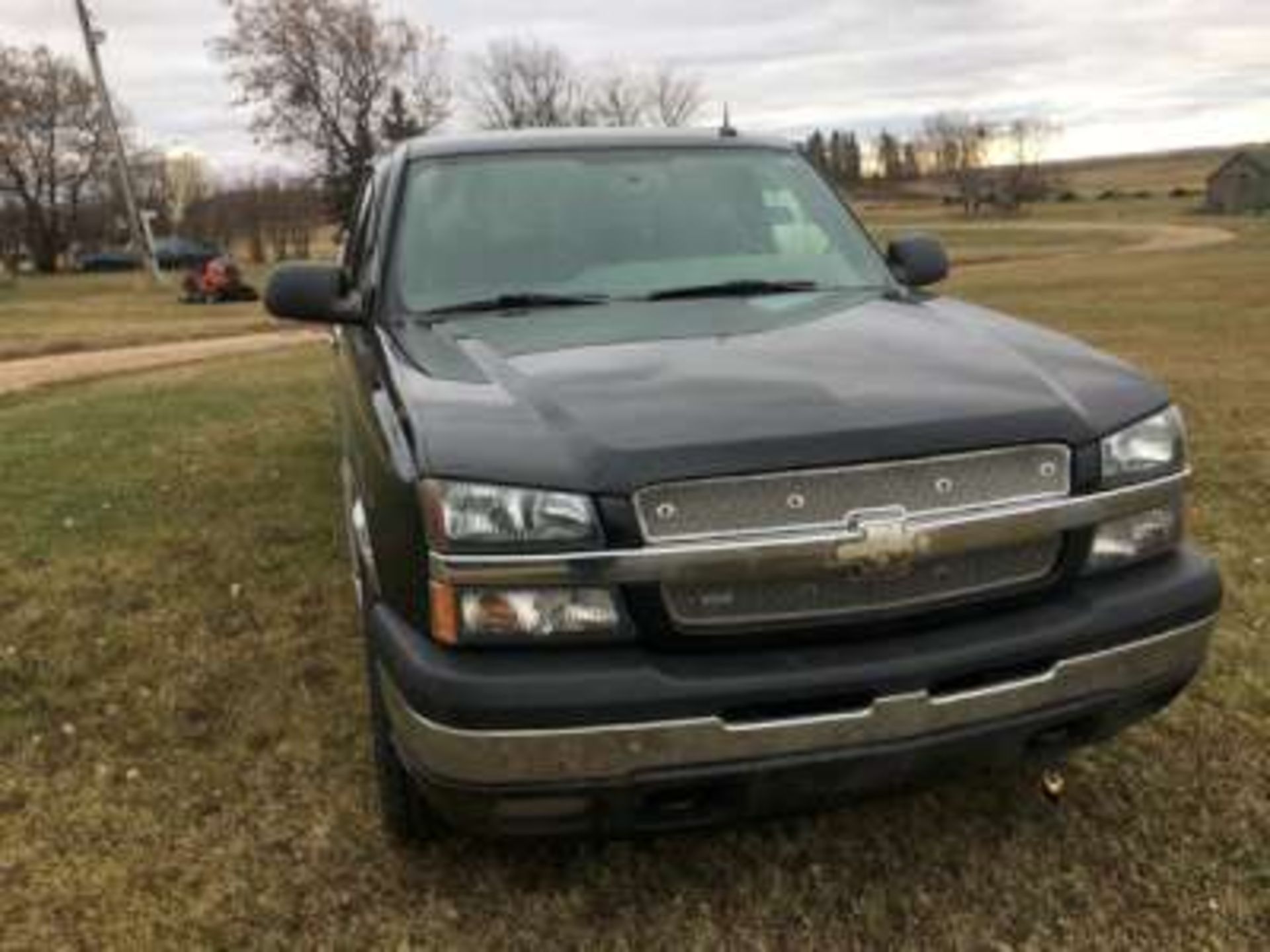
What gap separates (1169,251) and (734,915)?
3438 centimetres

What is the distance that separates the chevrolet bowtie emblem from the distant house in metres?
70.3

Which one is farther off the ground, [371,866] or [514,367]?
[514,367]

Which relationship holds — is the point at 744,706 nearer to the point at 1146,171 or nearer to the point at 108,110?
the point at 108,110

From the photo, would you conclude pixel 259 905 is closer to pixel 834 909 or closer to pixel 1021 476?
pixel 834 909

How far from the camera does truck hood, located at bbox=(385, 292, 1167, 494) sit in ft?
7.77

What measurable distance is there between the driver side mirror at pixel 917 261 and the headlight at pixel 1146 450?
1.47 metres

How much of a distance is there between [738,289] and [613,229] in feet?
1.49

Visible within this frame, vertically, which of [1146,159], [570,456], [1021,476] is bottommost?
[1146,159]

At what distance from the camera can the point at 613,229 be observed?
3.79 metres

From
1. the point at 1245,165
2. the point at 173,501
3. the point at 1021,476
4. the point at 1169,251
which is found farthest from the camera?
the point at 1245,165

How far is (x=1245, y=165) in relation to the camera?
6600cm

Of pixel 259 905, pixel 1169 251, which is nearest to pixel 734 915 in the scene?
pixel 259 905

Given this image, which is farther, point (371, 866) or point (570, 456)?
point (371, 866)

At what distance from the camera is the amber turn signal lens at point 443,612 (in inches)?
93.3
